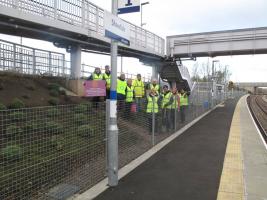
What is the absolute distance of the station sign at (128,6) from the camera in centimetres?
707

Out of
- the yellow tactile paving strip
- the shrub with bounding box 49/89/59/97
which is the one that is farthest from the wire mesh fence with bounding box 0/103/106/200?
the shrub with bounding box 49/89/59/97

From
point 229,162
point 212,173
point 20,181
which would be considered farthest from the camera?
point 229,162

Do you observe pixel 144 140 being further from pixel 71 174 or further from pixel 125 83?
pixel 71 174

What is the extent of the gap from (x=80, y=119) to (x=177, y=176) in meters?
2.37

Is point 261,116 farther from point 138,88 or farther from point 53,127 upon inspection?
point 53,127

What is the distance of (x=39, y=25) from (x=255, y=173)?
896cm

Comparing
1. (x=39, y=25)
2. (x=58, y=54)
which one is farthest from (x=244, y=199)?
(x=58, y=54)

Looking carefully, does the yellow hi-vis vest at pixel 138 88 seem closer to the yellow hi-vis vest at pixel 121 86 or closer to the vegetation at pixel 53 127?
the yellow hi-vis vest at pixel 121 86

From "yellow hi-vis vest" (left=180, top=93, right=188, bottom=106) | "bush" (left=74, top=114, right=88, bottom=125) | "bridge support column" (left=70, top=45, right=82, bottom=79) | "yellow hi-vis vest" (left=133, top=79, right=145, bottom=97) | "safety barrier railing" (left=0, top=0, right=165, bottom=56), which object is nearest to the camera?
"bush" (left=74, top=114, right=88, bottom=125)

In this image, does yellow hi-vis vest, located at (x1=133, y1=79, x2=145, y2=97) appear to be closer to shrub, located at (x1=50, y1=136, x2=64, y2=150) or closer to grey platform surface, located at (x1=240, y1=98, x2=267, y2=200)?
grey platform surface, located at (x1=240, y1=98, x2=267, y2=200)

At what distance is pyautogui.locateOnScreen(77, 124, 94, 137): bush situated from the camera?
24.2ft

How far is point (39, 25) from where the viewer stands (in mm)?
13070

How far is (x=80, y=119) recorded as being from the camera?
24.9 ft

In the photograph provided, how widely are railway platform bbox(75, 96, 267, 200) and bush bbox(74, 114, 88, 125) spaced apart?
1466 millimetres
